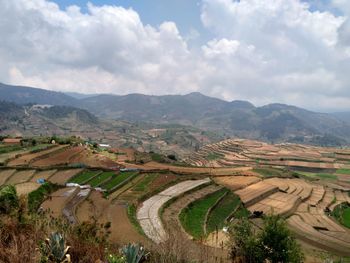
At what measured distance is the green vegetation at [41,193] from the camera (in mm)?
30688

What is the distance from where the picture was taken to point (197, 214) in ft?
108

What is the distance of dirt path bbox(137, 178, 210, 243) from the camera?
25328 millimetres

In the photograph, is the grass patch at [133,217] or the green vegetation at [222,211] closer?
the grass patch at [133,217]

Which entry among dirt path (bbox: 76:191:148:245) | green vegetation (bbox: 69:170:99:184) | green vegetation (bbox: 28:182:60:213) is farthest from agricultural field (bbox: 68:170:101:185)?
dirt path (bbox: 76:191:148:245)

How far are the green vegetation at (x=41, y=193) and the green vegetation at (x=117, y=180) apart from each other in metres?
4.89

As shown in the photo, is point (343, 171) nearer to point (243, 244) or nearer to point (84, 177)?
point (84, 177)

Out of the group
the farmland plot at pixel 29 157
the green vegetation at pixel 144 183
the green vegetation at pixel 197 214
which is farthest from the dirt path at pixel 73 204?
the farmland plot at pixel 29 157

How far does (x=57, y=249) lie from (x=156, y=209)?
22.5 metres

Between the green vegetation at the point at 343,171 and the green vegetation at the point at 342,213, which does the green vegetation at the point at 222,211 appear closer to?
the green vegetation at the point at 342,213

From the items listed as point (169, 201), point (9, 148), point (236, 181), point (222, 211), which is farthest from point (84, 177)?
point (9, 148)

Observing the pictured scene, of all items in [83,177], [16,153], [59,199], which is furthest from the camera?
[16,153]

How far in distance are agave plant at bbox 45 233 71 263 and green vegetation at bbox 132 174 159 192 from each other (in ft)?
92.9

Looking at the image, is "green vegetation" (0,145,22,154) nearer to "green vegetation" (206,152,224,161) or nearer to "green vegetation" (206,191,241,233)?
"green vegetation" (206,191,241,233)

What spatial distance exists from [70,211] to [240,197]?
2015cm
